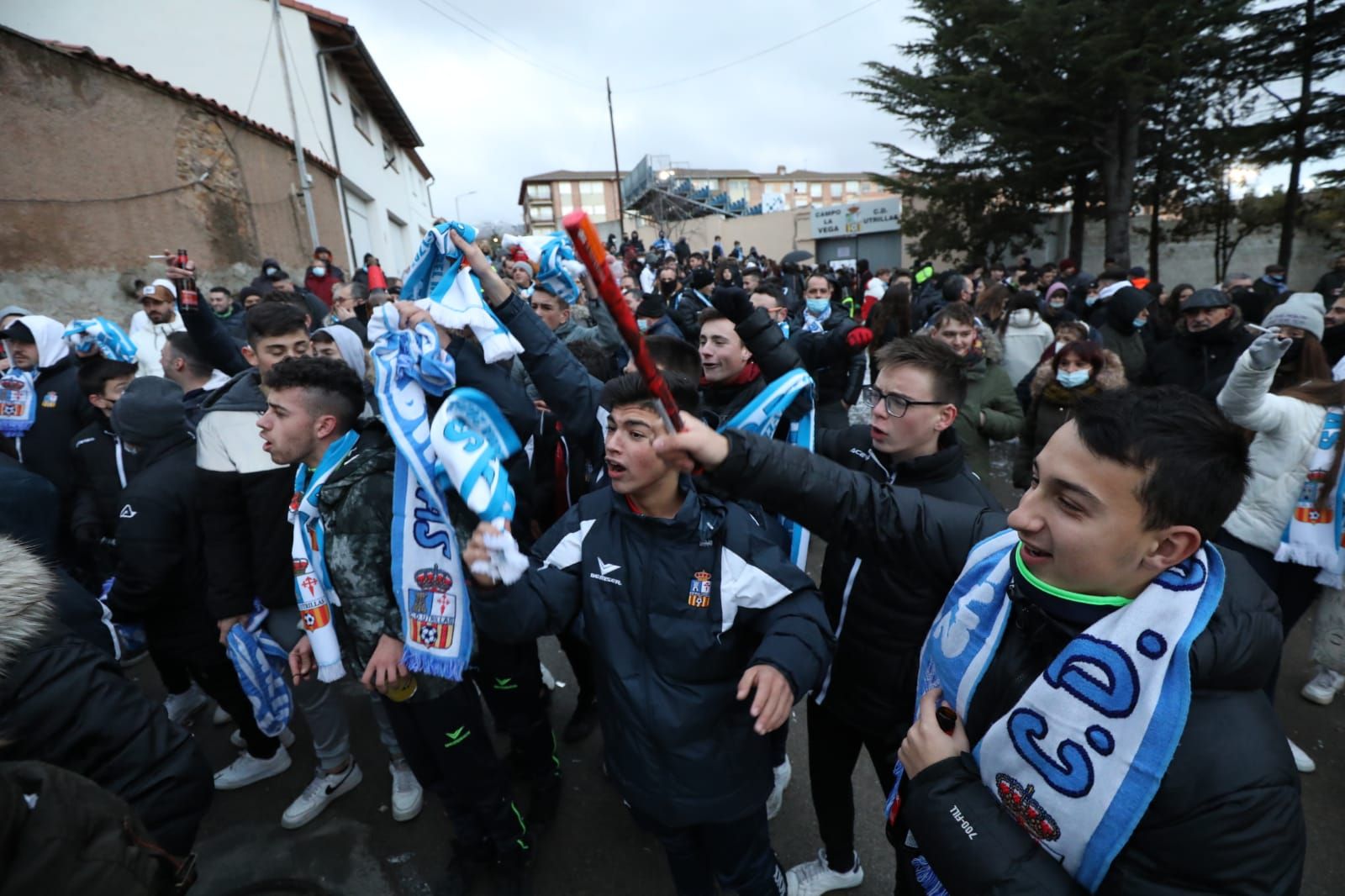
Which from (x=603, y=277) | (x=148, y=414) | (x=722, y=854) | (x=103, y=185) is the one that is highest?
(x=103, y=185)

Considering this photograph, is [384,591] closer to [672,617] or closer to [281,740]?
[672,617]

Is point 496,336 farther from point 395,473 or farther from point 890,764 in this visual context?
point 890,764

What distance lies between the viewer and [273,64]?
12.6m

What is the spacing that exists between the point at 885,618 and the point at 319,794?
2.69m

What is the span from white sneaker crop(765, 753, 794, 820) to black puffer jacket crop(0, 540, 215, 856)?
205cm

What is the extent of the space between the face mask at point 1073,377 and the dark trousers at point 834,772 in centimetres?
285

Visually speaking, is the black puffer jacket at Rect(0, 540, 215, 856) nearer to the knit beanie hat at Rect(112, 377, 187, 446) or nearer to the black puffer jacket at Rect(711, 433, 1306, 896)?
the knit beanie hat at Rect(112, 377, 187, 446)

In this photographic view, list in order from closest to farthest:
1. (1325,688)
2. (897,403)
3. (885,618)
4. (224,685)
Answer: (885,618) → (897,403) → (224,685) → (1325,688)

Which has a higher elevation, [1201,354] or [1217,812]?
[1201,354]

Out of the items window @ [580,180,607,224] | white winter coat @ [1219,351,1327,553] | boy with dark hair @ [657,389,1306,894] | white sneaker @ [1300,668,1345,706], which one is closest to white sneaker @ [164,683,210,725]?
boy with dark hair @ [657,389,1306,894]

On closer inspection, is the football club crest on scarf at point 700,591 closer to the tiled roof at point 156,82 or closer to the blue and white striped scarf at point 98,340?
the blue and white striped scarf at point 98,340

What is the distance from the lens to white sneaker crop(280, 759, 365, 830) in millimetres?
2801

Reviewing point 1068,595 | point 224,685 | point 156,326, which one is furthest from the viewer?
point 156,326

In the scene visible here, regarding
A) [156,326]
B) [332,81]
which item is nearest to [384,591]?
[156,326]
